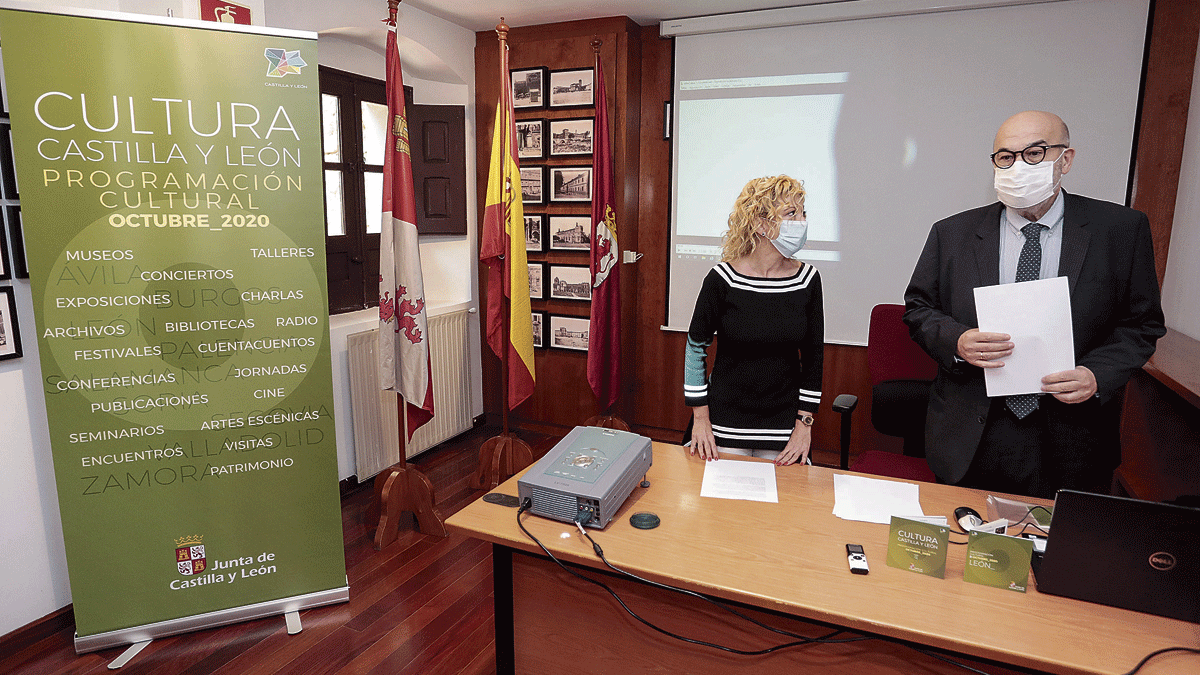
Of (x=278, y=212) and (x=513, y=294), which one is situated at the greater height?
(x=278, y=212)

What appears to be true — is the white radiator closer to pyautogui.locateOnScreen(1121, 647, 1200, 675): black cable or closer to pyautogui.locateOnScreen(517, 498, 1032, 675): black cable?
pyautogui.locateOnScreen(517, 498, 1032, 675): black cable

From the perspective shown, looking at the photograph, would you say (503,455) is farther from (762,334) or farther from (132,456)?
(762,334)

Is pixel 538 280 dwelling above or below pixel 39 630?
above

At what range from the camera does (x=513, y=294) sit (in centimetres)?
336

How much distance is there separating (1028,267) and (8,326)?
3.04 meters

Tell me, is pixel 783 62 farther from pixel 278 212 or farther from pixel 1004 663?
pixel 1004 663

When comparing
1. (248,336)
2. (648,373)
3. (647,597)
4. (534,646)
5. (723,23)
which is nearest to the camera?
(647,597)

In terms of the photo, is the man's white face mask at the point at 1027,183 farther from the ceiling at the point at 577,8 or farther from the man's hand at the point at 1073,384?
the ceiling at the point at 577,8

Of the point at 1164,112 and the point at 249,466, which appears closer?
the point at 249,466

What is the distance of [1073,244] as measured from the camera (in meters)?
1.60

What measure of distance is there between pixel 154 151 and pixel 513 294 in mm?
1689

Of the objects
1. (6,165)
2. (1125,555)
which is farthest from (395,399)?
(1125,555)

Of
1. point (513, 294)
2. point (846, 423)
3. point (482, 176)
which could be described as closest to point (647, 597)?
point (846, 423)

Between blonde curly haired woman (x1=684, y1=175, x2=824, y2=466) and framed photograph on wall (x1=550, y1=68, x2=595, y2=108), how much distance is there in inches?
85.6
